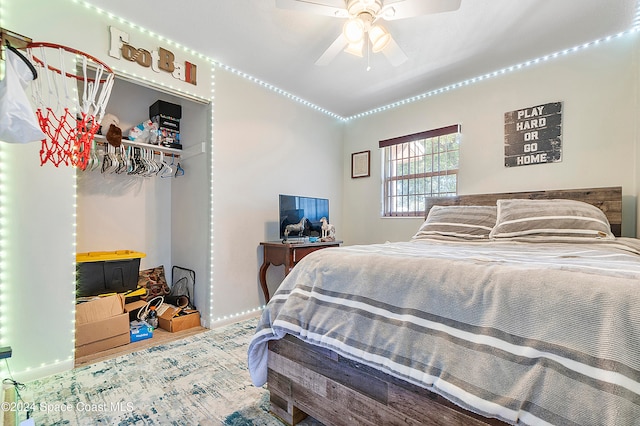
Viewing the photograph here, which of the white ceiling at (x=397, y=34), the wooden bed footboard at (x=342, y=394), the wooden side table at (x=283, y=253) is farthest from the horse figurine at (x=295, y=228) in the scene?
the wooden bed footboard at (x=342, y=394)

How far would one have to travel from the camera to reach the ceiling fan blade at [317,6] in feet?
5.62

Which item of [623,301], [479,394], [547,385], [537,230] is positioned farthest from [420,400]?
[537,230]

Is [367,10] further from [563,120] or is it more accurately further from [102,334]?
[102,334]

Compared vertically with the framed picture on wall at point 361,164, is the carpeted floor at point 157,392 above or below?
below

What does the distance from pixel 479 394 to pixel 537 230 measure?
173 centimetres

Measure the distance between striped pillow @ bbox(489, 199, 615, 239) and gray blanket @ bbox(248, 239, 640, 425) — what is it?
51.4 inches

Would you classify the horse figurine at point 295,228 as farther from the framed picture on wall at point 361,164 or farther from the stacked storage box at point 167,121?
the stacked storage box at point 167,121

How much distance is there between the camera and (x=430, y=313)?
945 millimetres

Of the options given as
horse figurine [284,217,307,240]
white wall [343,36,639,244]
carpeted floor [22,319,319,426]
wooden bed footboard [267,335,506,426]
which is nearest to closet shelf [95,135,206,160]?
horse figurine [284,217,307,240]

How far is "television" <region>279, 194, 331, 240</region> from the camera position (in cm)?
311

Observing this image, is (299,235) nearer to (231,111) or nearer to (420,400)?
(231,111)

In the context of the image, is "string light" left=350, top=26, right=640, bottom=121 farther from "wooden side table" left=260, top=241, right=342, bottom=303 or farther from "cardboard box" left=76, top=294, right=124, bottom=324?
"cardboard box" left=76, top=294, right=124, bottom=324

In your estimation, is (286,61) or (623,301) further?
(286,61)

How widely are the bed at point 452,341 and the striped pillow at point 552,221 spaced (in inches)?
41.9
